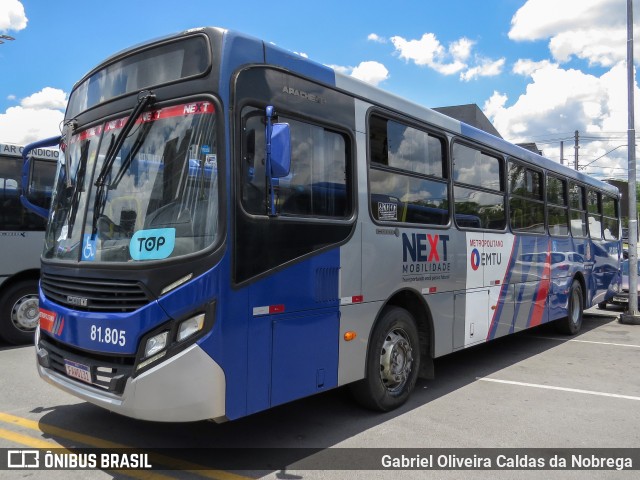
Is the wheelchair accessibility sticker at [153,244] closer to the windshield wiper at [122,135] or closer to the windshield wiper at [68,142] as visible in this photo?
the windshield wiper at [122,135]

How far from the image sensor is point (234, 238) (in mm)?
3490

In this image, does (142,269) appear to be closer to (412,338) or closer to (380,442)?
(380,442)

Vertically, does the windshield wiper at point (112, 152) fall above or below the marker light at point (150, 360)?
above

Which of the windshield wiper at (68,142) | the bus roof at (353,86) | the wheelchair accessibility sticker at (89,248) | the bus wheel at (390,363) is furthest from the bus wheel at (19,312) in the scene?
the bus wheel at (390,363)

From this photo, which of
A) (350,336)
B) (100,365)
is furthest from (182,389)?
(350,336)

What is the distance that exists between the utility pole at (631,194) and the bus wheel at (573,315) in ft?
7.60

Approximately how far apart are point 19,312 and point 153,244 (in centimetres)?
570

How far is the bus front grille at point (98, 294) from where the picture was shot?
→ 3.50 m

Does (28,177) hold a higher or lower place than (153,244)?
higher

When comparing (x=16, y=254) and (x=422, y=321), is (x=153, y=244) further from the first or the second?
(x=16, y=254)

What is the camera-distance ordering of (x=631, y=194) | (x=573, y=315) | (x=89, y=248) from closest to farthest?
(x=89, y=248), (x=573, y=315), (x=631, y=194)

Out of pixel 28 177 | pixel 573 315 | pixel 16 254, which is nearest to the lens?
pixel 28 177

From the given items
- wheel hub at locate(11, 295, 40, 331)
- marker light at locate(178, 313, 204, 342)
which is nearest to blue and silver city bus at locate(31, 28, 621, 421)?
marker light at locate(178, 313, 204, 342)

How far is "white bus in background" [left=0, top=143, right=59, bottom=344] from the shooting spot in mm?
7801
